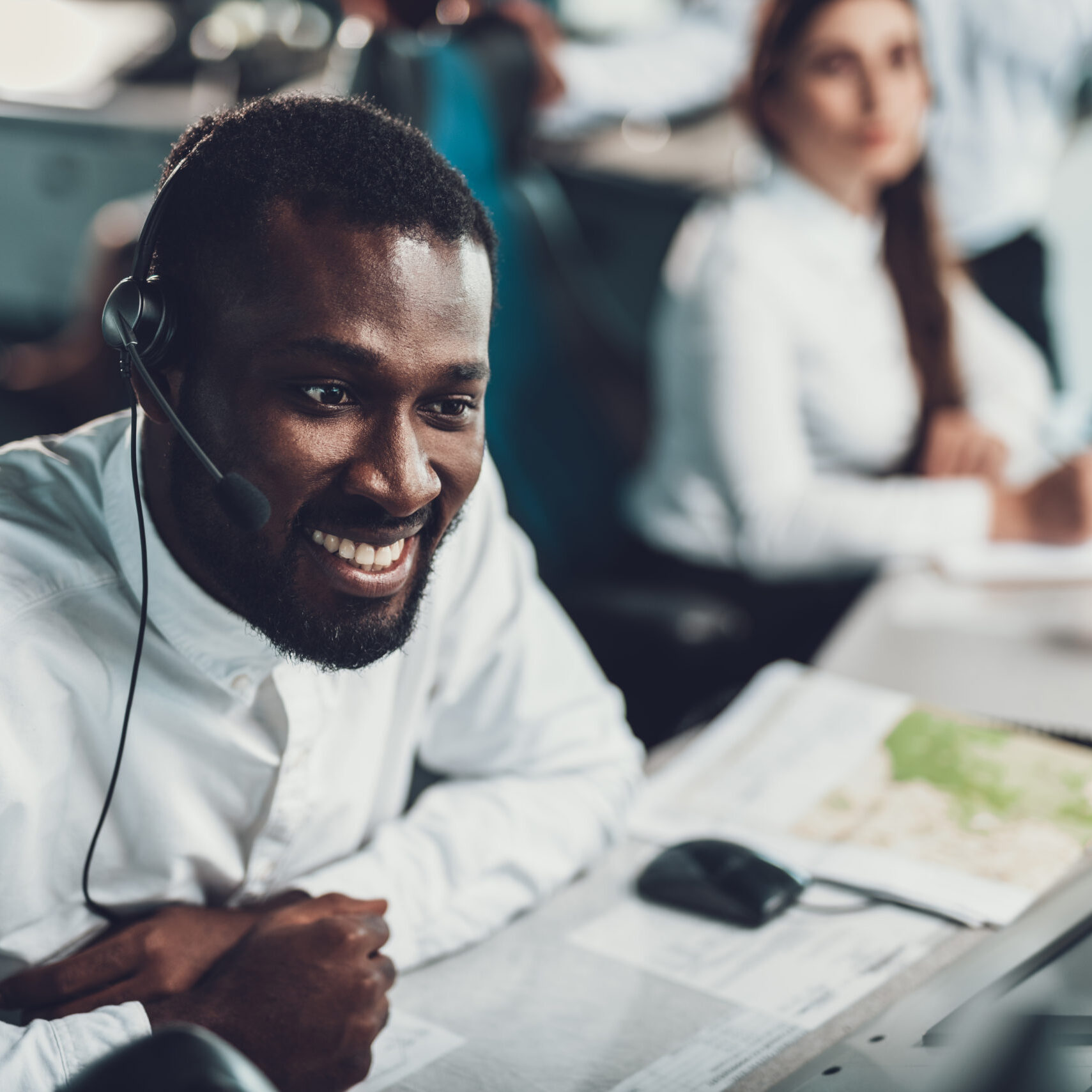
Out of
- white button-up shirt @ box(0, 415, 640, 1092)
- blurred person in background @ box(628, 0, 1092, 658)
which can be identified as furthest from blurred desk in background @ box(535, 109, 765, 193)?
white button-up shirt @ box(0, 415, 640, 1092)

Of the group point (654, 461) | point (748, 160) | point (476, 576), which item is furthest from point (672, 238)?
point (476, 576)

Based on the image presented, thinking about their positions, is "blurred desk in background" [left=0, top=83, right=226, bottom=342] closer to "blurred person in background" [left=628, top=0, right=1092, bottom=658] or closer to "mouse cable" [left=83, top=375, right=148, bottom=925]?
"blurred person in background" [left=628, top=0, right=1092, bottom=658]

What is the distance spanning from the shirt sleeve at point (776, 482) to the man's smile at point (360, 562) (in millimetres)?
948

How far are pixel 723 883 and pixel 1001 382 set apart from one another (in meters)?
1.38

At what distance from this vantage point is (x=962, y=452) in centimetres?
174

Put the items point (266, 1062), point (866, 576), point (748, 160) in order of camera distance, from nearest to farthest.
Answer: point (266, 1062), point (866, 576), point (748, 160)

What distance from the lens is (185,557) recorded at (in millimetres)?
718

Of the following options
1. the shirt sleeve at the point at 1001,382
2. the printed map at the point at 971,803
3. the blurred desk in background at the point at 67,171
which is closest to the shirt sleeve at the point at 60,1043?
the printed map at the point at 971,803

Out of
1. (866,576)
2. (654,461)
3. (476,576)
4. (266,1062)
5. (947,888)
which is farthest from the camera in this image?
(654,461)

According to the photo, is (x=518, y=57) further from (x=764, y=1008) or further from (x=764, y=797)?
(x=764, y=1008)

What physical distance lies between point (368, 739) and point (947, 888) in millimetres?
416

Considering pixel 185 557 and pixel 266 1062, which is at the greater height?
pixel 185 557

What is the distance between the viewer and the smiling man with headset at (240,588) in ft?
2.10

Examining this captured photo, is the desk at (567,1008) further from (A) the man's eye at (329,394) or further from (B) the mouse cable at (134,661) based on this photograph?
(A) the man's eye at (329,394)
